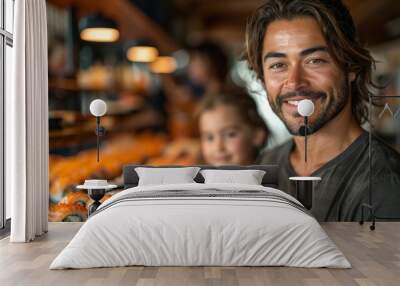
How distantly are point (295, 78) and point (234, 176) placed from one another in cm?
150

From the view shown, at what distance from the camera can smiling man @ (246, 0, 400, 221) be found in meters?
7.81

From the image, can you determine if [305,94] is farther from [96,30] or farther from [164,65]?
[96,30]

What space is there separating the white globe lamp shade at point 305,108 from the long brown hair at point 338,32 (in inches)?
26.9

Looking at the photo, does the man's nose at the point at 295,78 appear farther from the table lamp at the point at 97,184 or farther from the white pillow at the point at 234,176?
the table lamp at the point at 97,184

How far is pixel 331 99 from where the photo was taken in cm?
784

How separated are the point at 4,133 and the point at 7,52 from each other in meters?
0.95

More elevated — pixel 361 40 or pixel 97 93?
pixel 361 40

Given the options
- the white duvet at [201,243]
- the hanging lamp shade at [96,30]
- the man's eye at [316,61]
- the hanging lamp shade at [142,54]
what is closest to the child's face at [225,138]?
the hanging lamp shade at [142,54]

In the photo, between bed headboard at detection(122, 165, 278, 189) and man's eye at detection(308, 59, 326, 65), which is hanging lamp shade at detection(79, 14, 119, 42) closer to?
bed headboard at detection(122, 165, 278, 189)

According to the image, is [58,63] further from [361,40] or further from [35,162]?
[361,40]

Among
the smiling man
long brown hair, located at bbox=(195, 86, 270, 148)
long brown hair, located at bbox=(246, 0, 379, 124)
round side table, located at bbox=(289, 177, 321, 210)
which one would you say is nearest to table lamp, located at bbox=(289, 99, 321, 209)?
round side table, located at bbox=(289, 177, 321, 210)

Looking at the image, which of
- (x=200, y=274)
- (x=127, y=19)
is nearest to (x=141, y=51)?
(x=127, y=19)

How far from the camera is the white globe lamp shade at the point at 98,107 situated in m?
7.60

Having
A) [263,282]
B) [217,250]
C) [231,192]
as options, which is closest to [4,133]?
[231,192]
